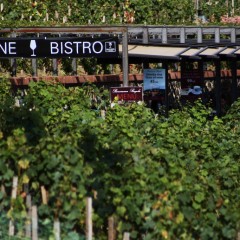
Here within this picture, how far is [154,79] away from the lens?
21.8 metres

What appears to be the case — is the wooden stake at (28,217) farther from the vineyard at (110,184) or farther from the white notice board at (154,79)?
the white notice board at (154,79)

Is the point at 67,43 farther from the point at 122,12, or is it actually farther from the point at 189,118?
the point at 122,12

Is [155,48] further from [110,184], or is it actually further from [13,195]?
[13,195]

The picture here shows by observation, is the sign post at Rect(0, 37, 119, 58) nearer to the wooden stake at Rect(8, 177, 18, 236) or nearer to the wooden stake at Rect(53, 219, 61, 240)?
the wooden stake at Rect(8, 177, 18, 236)

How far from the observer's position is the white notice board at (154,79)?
2170 cm

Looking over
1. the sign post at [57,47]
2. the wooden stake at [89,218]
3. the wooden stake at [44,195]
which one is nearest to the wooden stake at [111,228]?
the wooden stake at [89,218]

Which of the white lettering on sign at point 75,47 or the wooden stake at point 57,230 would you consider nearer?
the wooden stake at point 57,230

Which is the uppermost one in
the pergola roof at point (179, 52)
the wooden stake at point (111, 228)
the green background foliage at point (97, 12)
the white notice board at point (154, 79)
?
the green background foliage at point (97, 12)

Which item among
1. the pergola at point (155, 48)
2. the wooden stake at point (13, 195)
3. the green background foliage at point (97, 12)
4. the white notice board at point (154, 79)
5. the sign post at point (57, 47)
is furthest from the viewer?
the green background foliage at point (97, 12)

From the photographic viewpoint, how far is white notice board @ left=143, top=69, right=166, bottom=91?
21703 millimetres

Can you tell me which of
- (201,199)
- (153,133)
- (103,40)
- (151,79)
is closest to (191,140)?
(153,133)

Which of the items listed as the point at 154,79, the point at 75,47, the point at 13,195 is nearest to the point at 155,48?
the point at 154,79

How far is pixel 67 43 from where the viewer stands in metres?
19.7

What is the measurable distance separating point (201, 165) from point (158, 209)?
207 centimetres
